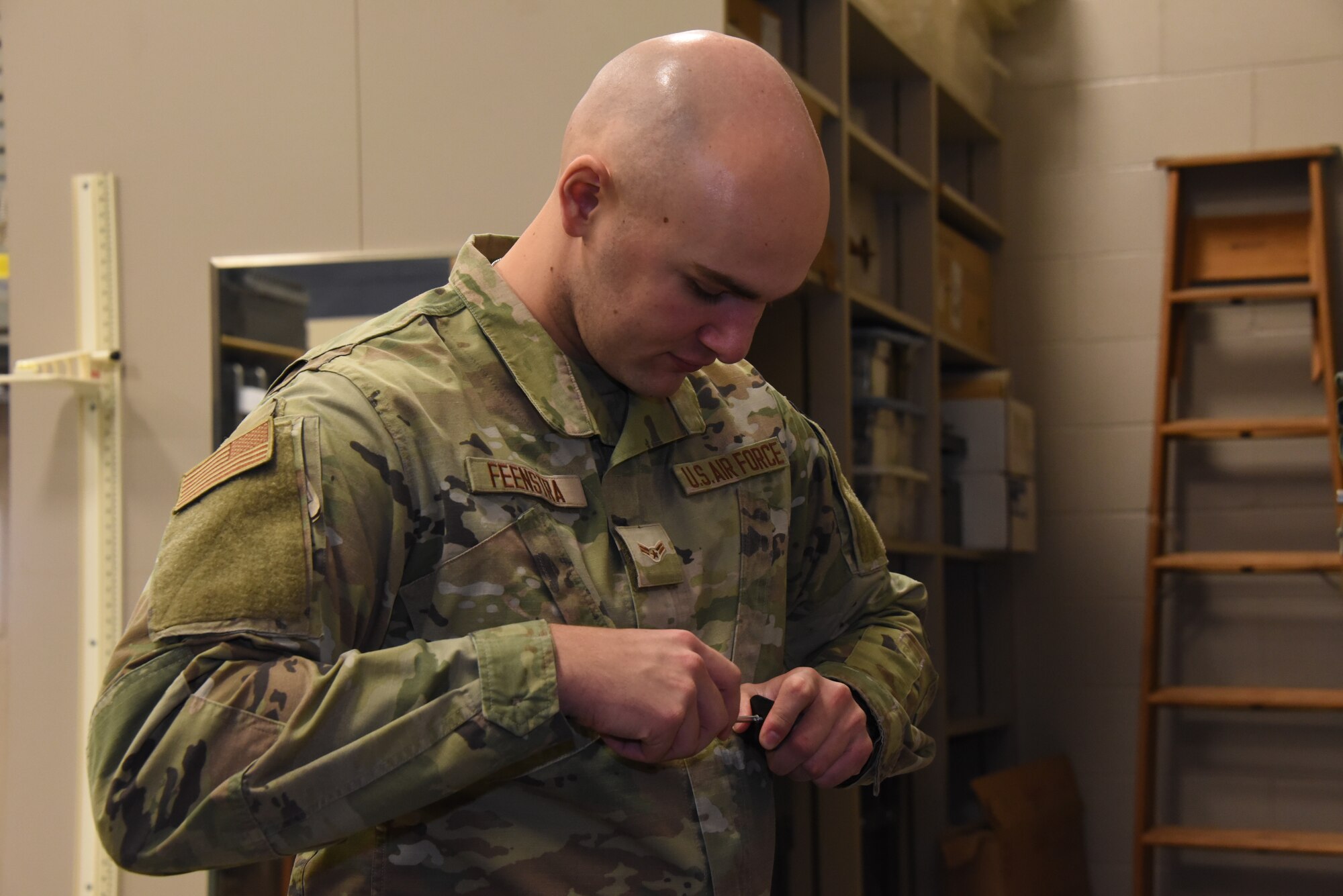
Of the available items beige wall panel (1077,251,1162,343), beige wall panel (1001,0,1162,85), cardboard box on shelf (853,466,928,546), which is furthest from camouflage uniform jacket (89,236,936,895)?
beige wall panel (1001,0,1162,85)

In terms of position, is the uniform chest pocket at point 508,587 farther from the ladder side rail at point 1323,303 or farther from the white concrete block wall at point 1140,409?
the white concrete block wall at point 1140,409

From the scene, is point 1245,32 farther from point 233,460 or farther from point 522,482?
point 233,460

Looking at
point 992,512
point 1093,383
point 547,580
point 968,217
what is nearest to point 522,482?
point 547,580

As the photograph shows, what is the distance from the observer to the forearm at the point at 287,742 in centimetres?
93

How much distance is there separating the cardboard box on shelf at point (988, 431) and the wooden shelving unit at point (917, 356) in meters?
0.14

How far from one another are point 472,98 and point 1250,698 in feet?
8.16

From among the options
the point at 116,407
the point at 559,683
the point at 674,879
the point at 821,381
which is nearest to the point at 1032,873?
the point at 821,381

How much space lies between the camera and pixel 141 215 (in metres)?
2.70

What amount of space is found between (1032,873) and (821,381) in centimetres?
148

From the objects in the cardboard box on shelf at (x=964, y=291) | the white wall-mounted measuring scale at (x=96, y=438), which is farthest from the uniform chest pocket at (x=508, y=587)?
the cardboard box on shelf at (x=964, y=291)

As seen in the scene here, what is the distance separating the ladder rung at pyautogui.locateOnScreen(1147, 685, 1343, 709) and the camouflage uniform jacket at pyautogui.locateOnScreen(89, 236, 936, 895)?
2502mm

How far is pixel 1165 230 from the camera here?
13.4 feet

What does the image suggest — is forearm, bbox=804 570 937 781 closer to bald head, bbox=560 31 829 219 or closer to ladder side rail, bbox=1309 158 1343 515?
bald head, bbox=560 31 829 219

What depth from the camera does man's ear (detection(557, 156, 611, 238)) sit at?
117 cm
